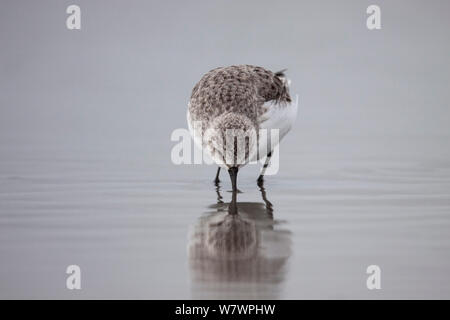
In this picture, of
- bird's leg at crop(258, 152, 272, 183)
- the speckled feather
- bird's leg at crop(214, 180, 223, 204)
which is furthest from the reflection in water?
bird's leg at crop(258, 152, 272, 183)

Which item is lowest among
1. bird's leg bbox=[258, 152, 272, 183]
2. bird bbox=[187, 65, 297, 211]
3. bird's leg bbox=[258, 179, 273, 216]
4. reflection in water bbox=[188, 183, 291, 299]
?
reflection in water bbox=[188, 183, 291, 299]

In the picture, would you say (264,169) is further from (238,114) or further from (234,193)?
(234,193)

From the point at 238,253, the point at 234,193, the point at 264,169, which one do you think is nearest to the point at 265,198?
the point at 234,193

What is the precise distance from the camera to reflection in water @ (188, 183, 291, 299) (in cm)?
710

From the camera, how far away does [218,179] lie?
12.2m

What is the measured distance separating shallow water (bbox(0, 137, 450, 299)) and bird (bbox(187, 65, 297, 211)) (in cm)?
70

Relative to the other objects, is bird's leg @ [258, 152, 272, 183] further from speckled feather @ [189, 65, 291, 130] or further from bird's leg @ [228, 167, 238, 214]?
bird's leg @ [228, 167, 238, 214]

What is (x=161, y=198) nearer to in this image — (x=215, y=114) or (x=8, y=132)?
(x=215, y=114)

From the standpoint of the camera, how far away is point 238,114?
10359 millimetres

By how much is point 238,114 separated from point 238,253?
8.51 ft

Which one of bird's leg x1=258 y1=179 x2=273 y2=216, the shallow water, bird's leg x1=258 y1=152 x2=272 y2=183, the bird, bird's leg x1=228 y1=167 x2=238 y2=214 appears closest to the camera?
the shallow water

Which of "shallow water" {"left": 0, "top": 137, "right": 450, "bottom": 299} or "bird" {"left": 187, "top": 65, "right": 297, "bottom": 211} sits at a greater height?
"bird" {"left": 187, "top": 65, "right": 297, "bottom": 211}

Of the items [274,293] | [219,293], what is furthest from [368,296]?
[219,293]

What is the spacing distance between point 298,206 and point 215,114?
1480mm
